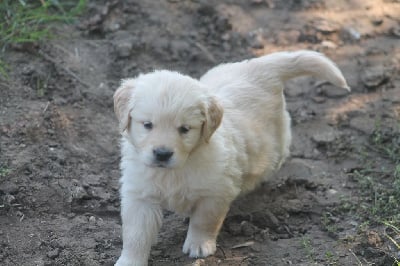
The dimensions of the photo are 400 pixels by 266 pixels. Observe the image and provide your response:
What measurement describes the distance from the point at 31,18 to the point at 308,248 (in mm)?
3315

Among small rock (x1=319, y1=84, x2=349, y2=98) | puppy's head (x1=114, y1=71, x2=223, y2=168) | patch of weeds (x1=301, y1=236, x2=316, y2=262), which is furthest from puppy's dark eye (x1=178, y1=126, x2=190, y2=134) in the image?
small rock (x1=319, y1=84, x2=349, y2=98)

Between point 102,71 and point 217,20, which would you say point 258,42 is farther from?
point 102,71

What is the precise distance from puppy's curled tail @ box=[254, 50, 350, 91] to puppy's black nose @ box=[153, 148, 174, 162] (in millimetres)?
1447

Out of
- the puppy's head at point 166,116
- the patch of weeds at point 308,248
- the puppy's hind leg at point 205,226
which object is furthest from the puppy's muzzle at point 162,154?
the patch of weeds at point 308,248

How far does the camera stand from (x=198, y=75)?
657 centimetres

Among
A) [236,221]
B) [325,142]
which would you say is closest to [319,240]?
[236,221]

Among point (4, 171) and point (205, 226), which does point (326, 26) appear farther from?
point (4, 171)

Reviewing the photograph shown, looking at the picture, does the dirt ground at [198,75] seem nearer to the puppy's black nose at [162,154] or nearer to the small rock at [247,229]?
the small rock at [247,229]

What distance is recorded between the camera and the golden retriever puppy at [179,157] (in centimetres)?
411

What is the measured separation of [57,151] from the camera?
5.42 metres

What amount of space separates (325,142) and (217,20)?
1.83 meters

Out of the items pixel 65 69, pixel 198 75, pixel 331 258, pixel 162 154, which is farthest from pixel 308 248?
pixel 65 69

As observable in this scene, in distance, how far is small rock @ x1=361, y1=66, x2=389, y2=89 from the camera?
21.3ft

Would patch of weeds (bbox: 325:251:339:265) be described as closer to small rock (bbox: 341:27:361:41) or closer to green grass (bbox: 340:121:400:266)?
green grass (bbox: 340:121:400:266)
